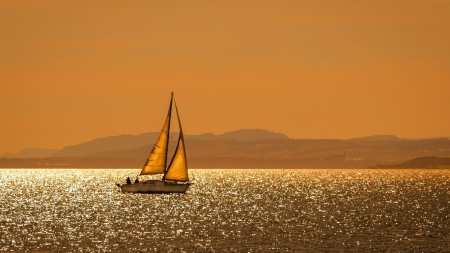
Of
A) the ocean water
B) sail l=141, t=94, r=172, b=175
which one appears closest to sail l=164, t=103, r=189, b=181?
sail l=141, t=94, r=172, b=175

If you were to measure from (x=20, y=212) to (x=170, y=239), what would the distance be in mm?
42472

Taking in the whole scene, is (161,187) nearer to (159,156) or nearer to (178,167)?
(178,167)

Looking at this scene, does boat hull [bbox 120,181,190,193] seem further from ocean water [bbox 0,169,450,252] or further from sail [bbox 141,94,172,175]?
ocean water [bbox 0,169,450,252]

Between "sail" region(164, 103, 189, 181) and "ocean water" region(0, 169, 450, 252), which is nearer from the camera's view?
"ocean water" region(0, 169, 450, 252)

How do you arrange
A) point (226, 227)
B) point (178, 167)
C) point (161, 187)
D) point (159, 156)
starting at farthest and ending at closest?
point (161, 187), point (159, 156), point (178, 167), point (226, 227)

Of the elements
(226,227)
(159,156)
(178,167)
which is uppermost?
(159,156)

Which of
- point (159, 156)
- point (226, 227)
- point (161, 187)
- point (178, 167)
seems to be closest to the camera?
point (226, 227)

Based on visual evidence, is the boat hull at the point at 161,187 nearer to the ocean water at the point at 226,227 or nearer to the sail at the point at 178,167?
the sail at the point at 178,167

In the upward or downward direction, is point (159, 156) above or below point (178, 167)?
above

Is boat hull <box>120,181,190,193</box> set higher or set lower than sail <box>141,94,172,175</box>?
lower

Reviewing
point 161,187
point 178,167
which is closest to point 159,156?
point 178,167

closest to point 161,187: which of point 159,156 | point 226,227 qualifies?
point 159,156

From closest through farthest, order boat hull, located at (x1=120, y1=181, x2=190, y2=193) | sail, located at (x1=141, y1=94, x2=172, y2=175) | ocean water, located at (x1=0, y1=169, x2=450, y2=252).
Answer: ocean water, located at (x1=0, y1=169, x2=450, y2=252) → sail, located at (x1=141, y1=94, x2=172, y2=175) → boat hull, located at (x1=120, y1=181, x2=190, y2=193)

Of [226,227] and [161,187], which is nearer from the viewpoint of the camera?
[226,227]
